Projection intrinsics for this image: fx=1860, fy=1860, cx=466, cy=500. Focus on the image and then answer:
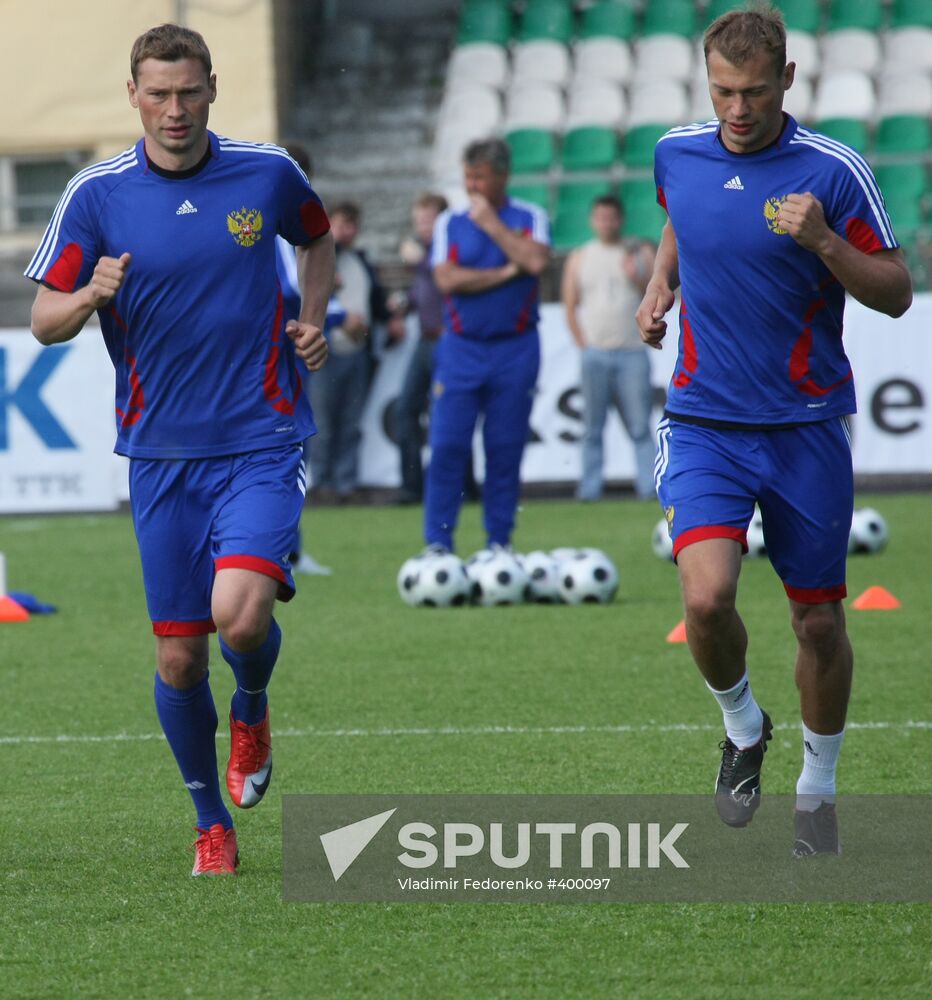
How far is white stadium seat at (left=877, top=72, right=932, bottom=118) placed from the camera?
70.2 ft

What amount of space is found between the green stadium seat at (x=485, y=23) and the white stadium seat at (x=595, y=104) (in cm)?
138

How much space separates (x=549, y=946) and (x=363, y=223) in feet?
58.2

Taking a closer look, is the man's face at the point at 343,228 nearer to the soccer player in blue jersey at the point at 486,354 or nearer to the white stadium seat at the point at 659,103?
the soccer player in blue jersey at the point at 486,354

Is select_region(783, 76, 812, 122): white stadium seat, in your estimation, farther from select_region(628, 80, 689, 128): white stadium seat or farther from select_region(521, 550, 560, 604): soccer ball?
select_region(521, 550, 560, 604): soccer ball

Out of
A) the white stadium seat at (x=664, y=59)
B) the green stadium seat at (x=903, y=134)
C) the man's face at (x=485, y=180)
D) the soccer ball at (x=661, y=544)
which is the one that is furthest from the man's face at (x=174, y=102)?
the white stadium seat at (x=664, y=59)

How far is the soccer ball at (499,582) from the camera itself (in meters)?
10.4

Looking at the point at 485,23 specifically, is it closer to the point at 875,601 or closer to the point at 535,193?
the point at 535,193

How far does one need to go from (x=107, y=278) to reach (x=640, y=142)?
56.4 feet

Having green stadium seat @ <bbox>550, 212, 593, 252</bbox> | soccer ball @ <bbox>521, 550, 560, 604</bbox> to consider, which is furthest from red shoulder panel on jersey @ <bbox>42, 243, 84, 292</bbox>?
green stadium seat @ <bbox>550, 212, 593, 252</bbox>

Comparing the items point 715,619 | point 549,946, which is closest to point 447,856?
point 549,946

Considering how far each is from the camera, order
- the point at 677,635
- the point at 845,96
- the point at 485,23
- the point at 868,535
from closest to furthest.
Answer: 1. the point at 677,635
2. the point at 868,535
3. the point at 845,96
4. the point at 485,23

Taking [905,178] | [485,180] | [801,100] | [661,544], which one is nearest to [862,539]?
[661,544]

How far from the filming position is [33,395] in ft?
49.3

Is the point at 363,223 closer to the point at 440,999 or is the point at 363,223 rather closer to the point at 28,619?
the point at 28,619
